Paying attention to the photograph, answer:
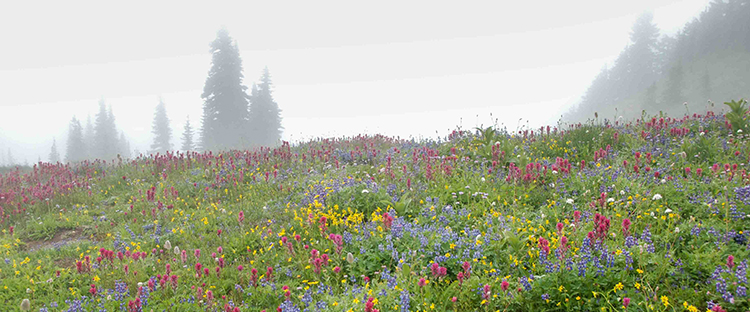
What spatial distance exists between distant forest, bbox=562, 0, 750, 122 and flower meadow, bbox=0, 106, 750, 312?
27747 millimetres

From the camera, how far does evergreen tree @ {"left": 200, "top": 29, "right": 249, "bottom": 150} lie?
35.1m

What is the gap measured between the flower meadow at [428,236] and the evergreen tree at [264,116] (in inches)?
1159

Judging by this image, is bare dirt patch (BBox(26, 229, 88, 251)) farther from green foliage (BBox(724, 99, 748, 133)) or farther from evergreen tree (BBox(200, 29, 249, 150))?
evergreen tree (BBox(200, 29, 249, 150))

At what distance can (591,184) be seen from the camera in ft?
18.1

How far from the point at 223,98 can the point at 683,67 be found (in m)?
52.0

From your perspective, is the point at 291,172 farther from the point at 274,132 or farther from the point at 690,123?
the point at 274,132

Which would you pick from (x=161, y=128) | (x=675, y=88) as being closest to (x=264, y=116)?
(x=161, y=128)

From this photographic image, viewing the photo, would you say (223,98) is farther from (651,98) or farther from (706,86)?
(706,86)

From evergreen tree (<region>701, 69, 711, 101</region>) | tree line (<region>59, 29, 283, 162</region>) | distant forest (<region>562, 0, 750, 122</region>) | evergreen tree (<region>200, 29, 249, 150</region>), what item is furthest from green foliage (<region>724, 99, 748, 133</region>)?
evergreen tree (<region>701, 69, 711, 101</region>)

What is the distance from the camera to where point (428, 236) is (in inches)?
173

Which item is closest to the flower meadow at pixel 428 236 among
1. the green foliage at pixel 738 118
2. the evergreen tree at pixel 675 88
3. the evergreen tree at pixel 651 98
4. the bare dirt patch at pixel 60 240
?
the bare dirt patch at pixel 60 240

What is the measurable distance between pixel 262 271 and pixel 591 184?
495cm

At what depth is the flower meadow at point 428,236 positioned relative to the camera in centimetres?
337

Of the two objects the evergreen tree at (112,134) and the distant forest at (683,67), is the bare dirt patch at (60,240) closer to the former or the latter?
the distant forest at (683,67)
